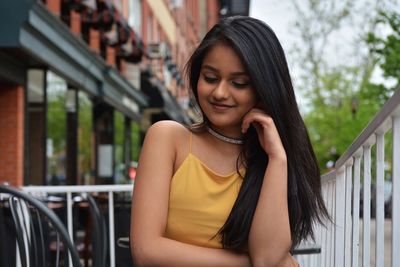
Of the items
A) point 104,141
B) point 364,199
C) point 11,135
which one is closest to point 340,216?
point 364,199

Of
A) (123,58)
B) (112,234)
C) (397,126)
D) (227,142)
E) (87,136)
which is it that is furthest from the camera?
(123,58)

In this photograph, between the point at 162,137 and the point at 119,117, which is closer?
the point at 162,137

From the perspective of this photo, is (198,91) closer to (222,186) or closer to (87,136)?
(222,186)

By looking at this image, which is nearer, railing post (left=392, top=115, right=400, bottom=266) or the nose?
railing post (left=392, top=115, right=400, bottom=266)

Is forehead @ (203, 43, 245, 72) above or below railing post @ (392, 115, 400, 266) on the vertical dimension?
above

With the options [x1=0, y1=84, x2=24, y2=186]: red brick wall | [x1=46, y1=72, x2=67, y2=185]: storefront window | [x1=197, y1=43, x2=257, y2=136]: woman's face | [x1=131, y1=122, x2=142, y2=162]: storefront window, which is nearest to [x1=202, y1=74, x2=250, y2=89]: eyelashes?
[x1=197, y1=43, x2=257, y2=136]: woman's face

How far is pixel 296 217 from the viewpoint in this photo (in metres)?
2.60

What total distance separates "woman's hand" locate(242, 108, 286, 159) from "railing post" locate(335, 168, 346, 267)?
1.44 metres

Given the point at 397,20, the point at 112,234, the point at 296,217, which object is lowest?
the point at 112,234

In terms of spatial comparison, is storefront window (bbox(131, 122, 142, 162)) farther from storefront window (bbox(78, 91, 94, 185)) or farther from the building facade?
storefront window (bbox(78, 91, 94, 185))

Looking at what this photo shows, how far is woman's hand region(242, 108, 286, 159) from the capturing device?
2.58m

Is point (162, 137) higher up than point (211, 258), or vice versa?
point (162, 137)

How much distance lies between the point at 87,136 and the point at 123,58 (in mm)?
2517

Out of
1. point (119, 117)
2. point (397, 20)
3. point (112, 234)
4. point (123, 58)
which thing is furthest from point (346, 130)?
point (112, 234)
